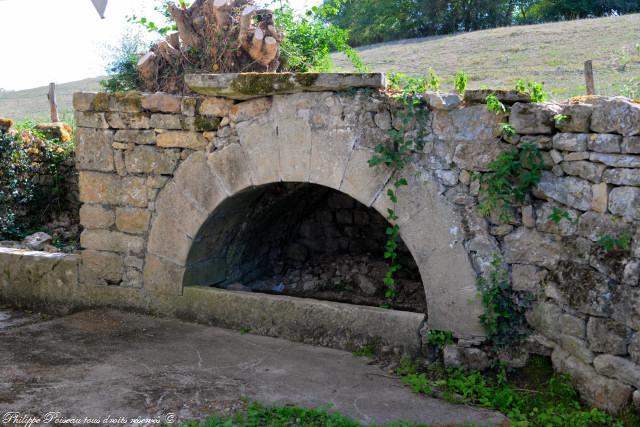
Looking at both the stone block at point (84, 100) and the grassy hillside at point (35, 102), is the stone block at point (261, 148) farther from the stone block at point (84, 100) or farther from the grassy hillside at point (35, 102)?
the grassy hillside at point (35, 102)

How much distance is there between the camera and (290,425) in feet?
10.8

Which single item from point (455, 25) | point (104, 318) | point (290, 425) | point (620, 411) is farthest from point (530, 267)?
point (455, 25)

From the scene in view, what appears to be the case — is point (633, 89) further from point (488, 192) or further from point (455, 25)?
point (455, 25)

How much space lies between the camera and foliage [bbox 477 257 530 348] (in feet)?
12.7

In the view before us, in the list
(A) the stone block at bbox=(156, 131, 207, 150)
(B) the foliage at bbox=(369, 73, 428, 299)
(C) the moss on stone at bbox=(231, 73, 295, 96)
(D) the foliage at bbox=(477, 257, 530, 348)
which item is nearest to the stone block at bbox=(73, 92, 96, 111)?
(A) the stone block at bbox=(156, 131, 207, 150)

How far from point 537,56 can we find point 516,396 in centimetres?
479

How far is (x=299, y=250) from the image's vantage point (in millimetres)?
6664

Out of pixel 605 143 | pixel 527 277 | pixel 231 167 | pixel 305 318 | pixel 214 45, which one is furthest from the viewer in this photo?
pixel 214 45

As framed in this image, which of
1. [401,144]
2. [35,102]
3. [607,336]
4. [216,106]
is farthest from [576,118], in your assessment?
[35,102]

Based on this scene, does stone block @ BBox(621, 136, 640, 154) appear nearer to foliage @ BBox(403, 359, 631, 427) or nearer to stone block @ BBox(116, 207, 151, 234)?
foliage @ BBox(403, 359, 631, 427)

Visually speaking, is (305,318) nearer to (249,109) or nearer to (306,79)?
(249,109)

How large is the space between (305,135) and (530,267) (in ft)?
5.68

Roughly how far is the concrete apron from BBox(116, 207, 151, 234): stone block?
503mm

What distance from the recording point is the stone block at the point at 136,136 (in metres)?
5.01
